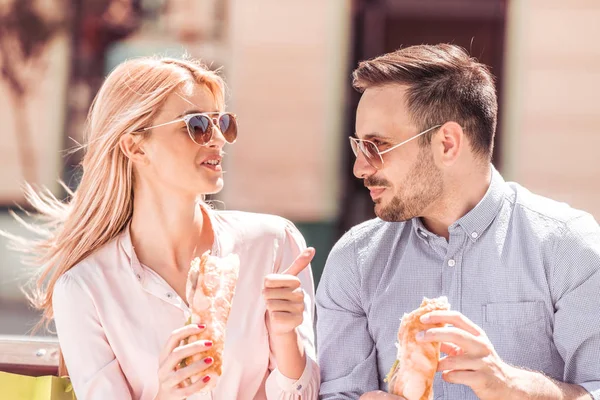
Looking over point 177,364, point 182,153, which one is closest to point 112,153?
point 182,153

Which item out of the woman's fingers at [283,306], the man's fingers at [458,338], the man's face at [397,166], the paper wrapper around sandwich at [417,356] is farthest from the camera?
the man's face at [397,166]

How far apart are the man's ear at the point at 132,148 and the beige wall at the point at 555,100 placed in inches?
223

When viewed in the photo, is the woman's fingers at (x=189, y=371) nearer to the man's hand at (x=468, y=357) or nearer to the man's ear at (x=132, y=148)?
the man's hand at (x=468, y=357)

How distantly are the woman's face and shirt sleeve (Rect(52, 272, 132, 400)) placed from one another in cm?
48

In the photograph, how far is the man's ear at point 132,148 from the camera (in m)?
3.23

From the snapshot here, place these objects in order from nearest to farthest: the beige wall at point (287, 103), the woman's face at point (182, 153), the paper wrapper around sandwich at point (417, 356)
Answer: the paper wrapper around sandwich at point (417, 356) < the woman's face at point (182, 153) < the beige wall at point (287, 103)

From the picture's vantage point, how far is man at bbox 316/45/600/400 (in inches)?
112

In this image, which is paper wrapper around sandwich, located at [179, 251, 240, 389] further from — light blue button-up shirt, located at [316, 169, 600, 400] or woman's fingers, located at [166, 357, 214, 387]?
light blue button-up shirt, located at [316, 169, 600, 400]

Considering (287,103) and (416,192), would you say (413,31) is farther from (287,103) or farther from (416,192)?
(416,192)

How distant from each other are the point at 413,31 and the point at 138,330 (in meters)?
5.93

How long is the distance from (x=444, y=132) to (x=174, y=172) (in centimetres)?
93

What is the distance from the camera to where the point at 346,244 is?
317 cm

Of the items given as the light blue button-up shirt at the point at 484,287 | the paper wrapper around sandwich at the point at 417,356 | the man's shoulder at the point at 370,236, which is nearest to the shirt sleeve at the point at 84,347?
the light blue button-up shirt at the point at 484,287

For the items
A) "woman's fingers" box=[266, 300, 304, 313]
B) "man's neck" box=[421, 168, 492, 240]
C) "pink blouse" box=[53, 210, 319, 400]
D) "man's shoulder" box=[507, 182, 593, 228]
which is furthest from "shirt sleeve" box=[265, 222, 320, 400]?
"man's shoulder" box=[507, 182, 593, 228]
